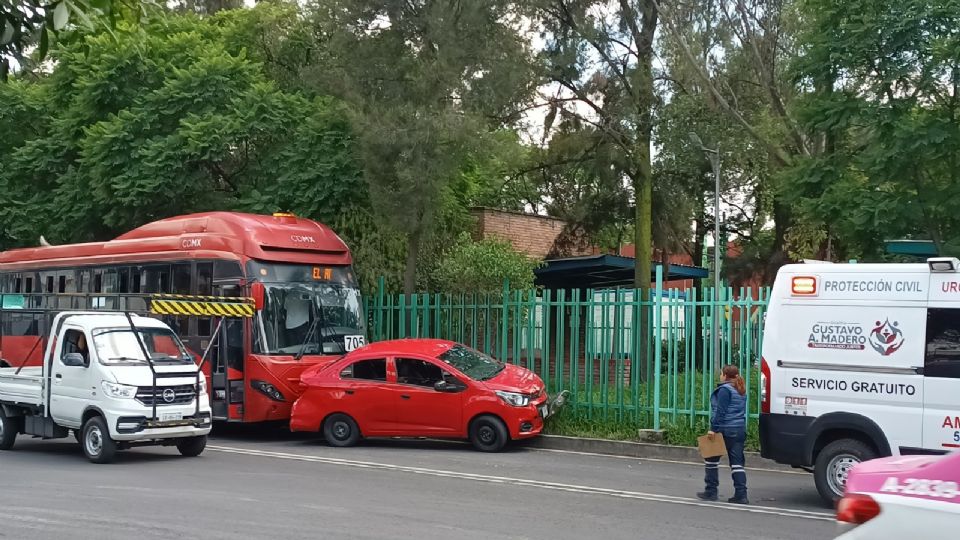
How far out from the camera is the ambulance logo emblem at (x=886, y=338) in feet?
33.2

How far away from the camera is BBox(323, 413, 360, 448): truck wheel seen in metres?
15.3

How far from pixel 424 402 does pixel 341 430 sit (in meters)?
1.57

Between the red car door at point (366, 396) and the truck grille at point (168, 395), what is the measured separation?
242 centimetres

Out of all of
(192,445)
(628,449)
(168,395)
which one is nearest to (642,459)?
(628,449)

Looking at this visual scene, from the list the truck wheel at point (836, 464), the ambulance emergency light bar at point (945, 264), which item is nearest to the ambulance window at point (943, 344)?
the ambulance emergency light bar at point (945, 264)

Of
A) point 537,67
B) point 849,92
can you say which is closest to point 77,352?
point 537,67

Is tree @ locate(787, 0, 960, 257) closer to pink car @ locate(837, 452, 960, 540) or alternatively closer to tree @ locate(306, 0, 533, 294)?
tree @ locate(306, 0, 533, 294)

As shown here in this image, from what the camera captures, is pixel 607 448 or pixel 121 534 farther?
pixel 607 448

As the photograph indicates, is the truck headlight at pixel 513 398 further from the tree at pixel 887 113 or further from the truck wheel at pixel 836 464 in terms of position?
the tree at pixel 887 113

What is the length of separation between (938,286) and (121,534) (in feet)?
26.7

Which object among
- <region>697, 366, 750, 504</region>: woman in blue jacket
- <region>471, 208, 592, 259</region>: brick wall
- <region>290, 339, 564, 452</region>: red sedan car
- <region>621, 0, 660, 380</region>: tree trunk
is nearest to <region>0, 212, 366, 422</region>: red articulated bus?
<region>290, 339, 564, 452</region>: red sedan car

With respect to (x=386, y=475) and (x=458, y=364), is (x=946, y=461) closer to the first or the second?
(x=386, y=475)

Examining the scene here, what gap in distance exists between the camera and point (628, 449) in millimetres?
14750

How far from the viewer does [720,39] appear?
2027 centimetres
